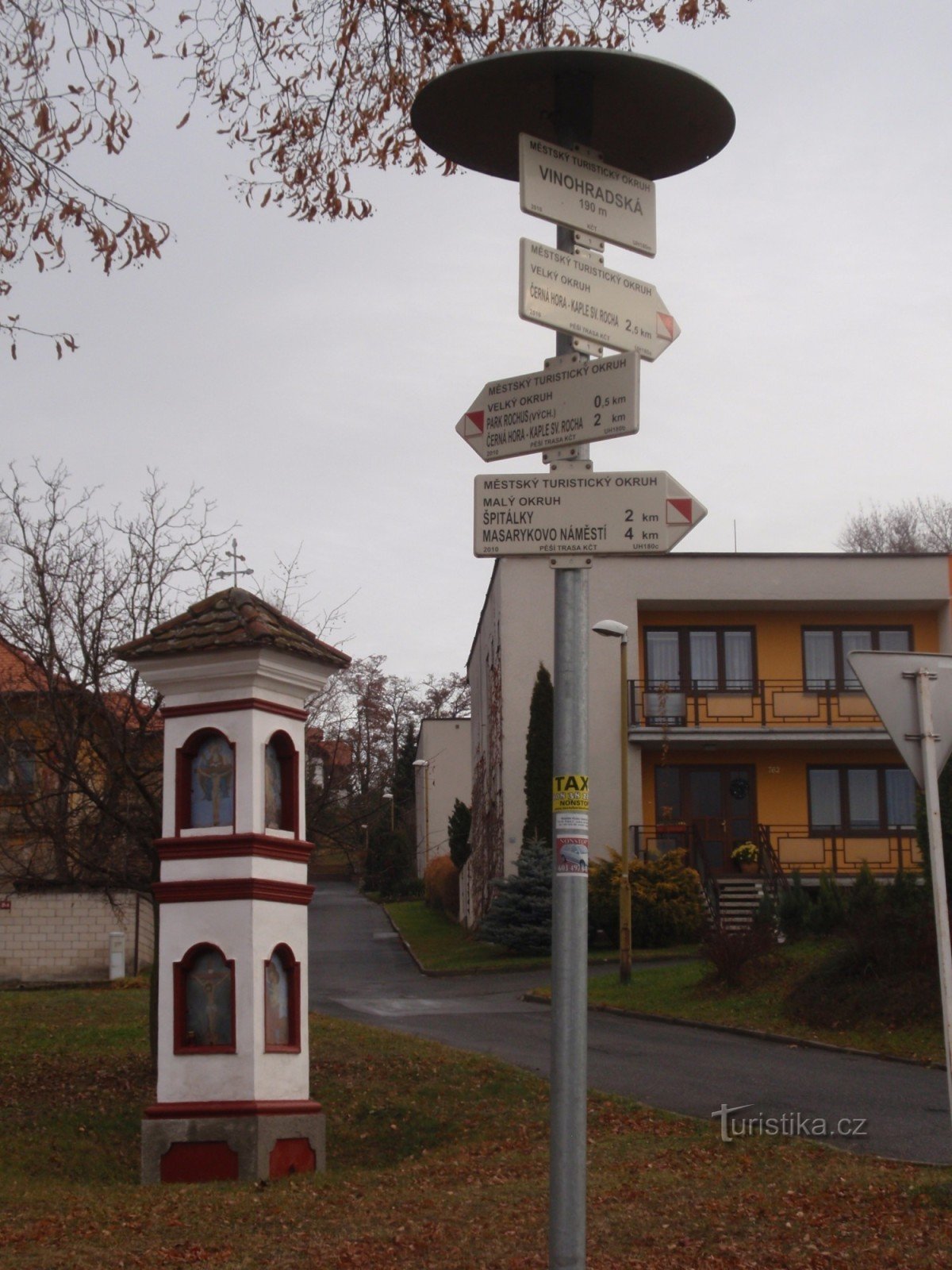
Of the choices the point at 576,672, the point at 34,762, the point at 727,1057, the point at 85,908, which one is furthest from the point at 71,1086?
the point at 85,908

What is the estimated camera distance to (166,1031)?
35.8ft

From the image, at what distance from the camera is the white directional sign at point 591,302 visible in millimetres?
5008

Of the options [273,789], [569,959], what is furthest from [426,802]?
[569,959]

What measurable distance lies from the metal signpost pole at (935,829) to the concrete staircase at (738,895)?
23.5 metres

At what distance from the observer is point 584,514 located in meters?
5.03

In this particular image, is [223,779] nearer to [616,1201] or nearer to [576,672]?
[616,1201]

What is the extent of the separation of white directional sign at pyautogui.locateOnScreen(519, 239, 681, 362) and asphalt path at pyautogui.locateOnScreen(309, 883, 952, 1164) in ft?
23.6

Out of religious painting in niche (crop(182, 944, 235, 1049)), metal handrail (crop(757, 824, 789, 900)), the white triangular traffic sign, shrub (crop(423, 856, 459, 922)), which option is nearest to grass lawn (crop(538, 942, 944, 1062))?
metal handrail (crop(757, 824, 789, 900))

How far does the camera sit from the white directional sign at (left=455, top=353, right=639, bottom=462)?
4996 millimetres

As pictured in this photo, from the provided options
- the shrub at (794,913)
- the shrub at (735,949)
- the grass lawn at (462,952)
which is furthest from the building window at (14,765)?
the grass lawn at (462,952)

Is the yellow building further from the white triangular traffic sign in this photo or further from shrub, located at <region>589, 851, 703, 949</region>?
the white triangular traffic sign

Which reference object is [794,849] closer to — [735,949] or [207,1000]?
[735,949]

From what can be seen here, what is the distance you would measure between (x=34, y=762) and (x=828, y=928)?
12880mm

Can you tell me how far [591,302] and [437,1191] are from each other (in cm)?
616
